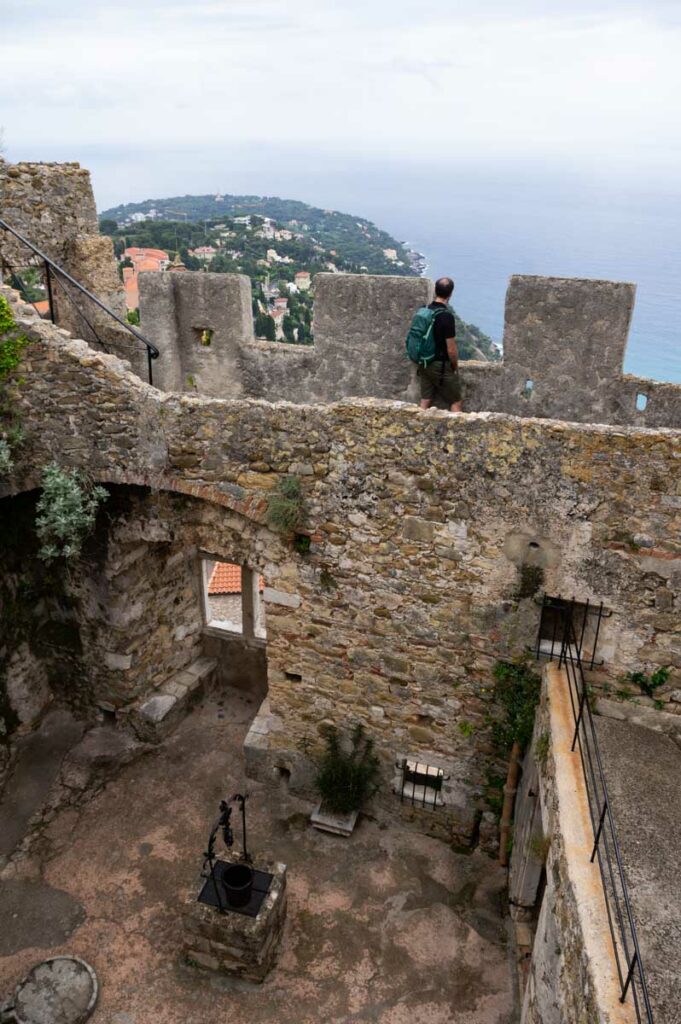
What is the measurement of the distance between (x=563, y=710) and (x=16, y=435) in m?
5.37

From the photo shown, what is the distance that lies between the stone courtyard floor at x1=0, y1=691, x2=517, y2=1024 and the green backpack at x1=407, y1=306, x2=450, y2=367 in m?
5.01

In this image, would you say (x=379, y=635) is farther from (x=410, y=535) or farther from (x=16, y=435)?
(x=16, y=435)

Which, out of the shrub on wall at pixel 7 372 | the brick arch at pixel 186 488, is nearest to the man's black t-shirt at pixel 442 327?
the brick arch at pixel 186 488

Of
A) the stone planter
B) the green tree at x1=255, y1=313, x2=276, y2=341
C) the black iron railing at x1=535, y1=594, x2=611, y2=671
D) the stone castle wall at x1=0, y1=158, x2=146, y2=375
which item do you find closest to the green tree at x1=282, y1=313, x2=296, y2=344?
the green tree at x1=255, y1=313, x2=276, y2=341

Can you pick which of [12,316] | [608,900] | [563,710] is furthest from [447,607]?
[12,316]

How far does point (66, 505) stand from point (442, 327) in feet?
14.1

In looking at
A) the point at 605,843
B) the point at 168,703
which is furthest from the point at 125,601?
the point at 605,843

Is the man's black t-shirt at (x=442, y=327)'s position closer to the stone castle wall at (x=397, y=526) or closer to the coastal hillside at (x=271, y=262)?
the stone castle wall at (x=397, y=526)

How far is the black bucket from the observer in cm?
612

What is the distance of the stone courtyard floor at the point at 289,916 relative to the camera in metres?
5.96

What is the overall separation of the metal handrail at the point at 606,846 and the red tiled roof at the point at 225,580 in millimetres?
7579

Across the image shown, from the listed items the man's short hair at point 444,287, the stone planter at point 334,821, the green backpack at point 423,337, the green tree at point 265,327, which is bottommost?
the stone planter at point 334,821

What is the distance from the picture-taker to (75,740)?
861 cm

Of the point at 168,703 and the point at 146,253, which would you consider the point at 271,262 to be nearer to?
the point at 146,253
